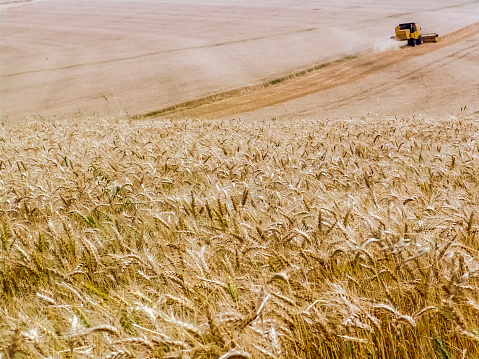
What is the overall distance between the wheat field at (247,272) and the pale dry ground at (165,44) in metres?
15.0

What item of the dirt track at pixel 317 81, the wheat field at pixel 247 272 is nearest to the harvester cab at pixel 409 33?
the dirt track at pixel 317 81

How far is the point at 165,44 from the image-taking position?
1483 inches

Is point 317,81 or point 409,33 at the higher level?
point 409,33

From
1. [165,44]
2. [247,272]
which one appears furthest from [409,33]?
[247,272]

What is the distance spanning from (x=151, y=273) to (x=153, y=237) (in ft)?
1.96

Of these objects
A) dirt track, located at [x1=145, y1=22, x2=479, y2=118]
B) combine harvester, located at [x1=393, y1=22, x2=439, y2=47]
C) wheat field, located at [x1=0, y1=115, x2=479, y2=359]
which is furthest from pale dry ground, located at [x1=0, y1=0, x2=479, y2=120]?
wheat field, located at [x1=0, y1=115, x2=479, y2=359]

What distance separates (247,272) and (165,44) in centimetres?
3808

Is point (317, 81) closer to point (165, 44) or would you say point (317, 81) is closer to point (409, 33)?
point (409, 33)

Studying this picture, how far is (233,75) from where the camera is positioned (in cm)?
2744

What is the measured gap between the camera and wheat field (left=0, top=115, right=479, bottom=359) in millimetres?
1287

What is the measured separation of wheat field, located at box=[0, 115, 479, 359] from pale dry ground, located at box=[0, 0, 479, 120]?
15.0 meters

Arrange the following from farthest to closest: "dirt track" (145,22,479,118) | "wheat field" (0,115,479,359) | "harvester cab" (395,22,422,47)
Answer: "harvester cab" (395,22,422,47)
"dirt track" (145,22,479,118)
"wheat field" (0,115,479,359)

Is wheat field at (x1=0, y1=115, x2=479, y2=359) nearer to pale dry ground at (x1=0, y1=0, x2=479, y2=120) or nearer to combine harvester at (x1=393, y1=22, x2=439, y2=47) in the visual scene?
pale dry ground at (x1=0, y1=0, x2=479, y2=120)

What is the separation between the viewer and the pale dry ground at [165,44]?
977 inches
